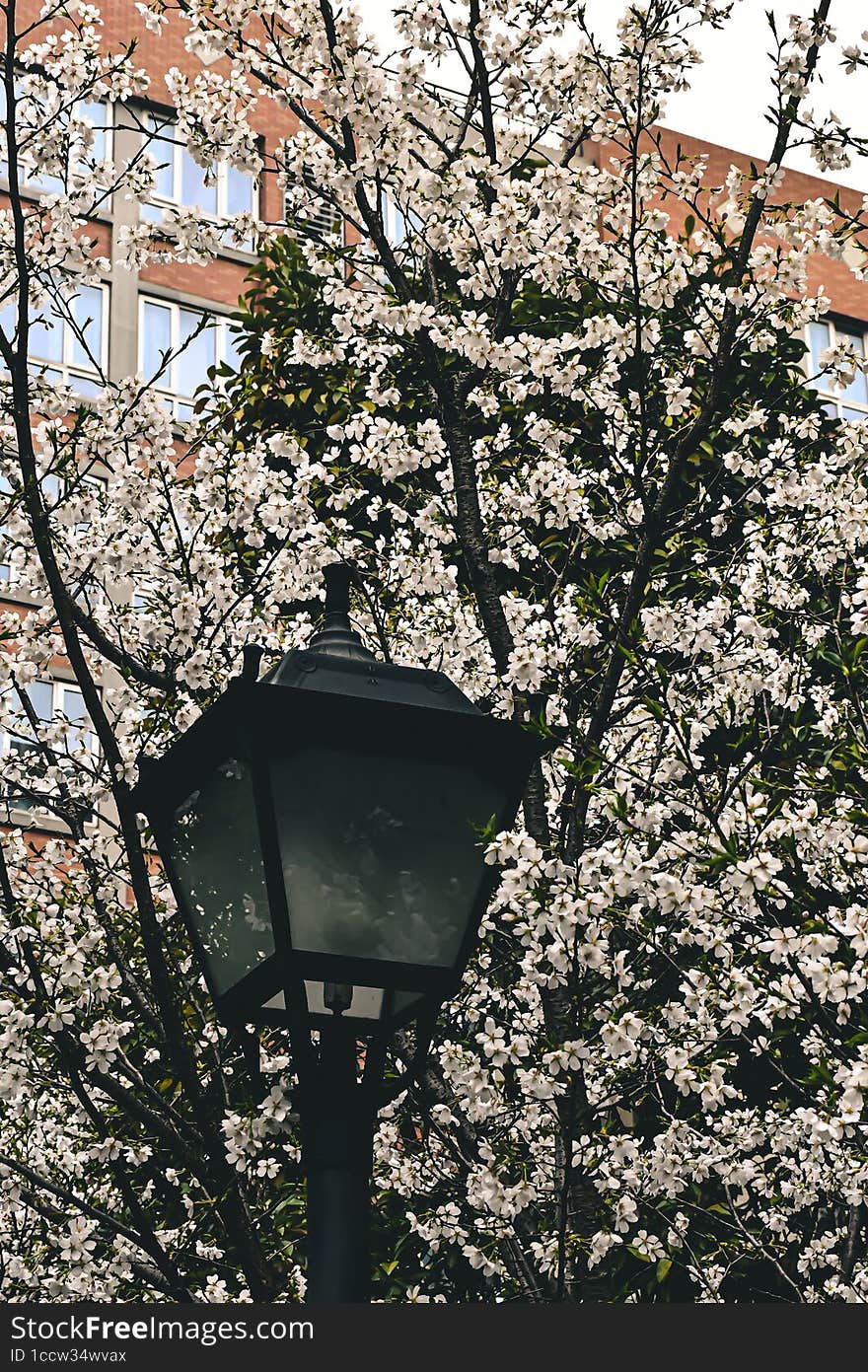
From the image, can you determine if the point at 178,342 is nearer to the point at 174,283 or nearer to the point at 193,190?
the point at 174,283

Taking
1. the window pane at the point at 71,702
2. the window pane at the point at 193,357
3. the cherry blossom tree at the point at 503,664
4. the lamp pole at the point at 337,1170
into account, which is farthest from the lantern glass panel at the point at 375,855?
the window pane at the point at 193,357

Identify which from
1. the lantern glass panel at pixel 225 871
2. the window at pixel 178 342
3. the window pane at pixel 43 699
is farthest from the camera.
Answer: the window at pixel 178 342

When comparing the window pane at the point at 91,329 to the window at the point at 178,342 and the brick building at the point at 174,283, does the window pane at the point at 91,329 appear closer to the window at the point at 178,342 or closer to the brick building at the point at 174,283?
the brick building at the point at 174,283

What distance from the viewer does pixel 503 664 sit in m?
6.75

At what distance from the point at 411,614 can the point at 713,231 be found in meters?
2.85

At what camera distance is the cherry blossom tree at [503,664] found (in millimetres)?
5879

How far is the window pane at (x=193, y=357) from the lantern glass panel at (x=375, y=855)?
2349cm

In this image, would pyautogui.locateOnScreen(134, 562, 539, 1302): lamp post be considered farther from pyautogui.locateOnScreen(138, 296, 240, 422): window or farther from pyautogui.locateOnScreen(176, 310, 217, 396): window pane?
pyautogui.locateOnScreen(176, 310, 217, 396): window pane

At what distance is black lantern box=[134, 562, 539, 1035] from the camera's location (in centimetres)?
343

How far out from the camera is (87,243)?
7902 millimetres

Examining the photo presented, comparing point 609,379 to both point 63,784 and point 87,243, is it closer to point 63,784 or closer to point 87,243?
point 87,243

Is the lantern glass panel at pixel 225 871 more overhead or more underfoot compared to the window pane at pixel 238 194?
more underfoot

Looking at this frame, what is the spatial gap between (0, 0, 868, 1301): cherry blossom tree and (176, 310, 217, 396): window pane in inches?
705

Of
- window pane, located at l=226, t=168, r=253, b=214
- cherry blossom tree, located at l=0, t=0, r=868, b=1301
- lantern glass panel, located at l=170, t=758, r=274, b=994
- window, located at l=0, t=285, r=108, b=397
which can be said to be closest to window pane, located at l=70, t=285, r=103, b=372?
window, located at l=0, t=285, r=108, b=397
